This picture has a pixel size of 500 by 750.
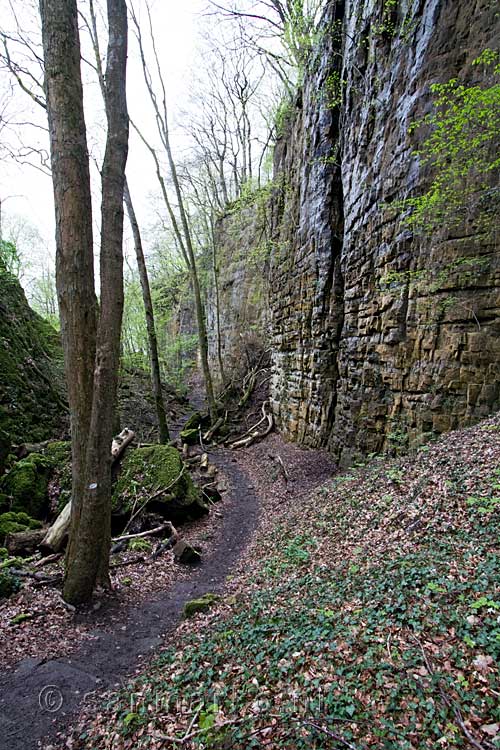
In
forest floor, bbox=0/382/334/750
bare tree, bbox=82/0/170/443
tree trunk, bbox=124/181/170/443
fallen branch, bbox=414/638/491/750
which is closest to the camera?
fallen branch, bbox=414/638/491/750

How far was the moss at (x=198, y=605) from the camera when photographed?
5188 mm

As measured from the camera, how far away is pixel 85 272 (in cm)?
517

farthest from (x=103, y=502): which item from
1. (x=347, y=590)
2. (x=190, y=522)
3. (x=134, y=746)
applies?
(x=190, y=522)

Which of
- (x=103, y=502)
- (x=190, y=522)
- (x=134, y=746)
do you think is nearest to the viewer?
(x=134, y=746)

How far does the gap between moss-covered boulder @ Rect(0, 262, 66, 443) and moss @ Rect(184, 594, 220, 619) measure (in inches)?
259

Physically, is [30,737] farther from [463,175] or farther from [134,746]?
[463,175]

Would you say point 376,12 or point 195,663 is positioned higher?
point 376,12

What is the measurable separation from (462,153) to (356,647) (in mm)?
A: 8076

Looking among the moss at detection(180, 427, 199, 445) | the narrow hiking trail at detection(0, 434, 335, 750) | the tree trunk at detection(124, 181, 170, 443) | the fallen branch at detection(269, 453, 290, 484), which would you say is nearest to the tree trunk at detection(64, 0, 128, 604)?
the narrow hiking trail at detection(0, 434, 335, 750)

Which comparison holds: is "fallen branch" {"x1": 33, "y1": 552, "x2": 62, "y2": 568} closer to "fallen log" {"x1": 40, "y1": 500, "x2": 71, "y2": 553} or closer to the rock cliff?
"fallen log" {"x1": 40, "y1": 500, "x2": 71, "y2": 553}

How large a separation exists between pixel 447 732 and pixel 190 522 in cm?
738

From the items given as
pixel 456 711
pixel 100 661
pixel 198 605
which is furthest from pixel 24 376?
pixel 456 711

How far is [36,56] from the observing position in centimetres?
1013

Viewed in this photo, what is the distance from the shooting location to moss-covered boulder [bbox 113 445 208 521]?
327 inches
